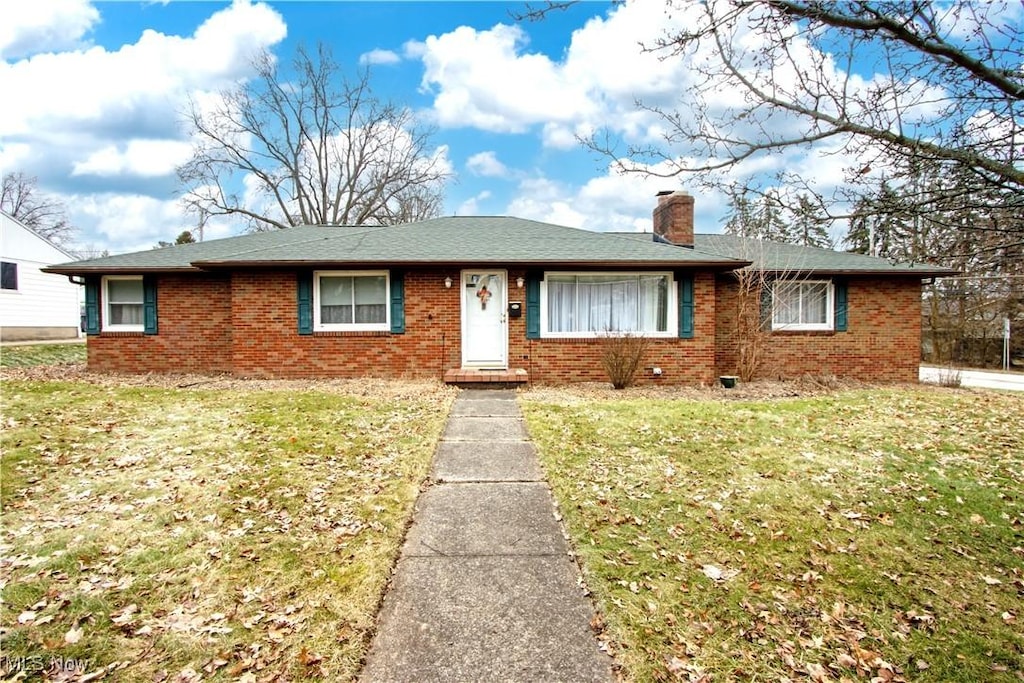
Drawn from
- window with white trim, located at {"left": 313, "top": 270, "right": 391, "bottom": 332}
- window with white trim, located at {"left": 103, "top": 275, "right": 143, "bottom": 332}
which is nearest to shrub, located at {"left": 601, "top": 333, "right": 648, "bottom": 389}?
window with white trim, located at {"left": 313, "top": 270, "right": 391, "bottom": 332}

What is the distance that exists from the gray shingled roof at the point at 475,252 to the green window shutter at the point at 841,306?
44 centimetres

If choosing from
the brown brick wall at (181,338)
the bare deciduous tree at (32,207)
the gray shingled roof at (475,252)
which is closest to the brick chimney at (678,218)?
the gray shingled roof at (475,252)

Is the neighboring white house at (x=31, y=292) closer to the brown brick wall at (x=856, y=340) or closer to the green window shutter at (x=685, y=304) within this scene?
the green window shutter at (x=685, y=304)

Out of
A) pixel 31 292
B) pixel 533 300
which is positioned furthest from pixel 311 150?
pixel 533 300

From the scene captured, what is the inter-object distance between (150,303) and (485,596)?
11.3 m

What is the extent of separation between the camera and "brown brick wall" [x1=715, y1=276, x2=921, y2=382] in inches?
453

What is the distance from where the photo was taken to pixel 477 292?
1066cm

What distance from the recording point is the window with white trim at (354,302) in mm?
10602

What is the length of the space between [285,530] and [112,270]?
33.3 feet

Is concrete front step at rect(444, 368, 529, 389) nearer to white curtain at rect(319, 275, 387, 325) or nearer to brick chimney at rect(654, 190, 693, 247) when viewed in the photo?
white curtain at rect(319, 275, 387, 325)

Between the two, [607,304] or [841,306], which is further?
[841,306]

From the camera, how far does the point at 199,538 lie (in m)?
3.67

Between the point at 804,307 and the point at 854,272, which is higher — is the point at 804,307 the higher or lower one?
the lower one
